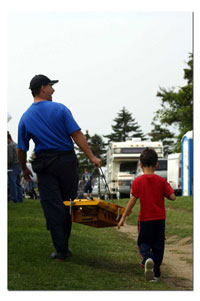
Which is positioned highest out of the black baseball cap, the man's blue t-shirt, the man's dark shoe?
the black baseball cap

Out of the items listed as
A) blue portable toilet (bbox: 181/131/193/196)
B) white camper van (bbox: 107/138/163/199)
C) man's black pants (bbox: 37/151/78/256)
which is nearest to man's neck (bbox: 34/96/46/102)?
man's black pants (bbox: 37/151/78/256)

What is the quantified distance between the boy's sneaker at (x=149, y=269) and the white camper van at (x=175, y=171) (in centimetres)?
1931

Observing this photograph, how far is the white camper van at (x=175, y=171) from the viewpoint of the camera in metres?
24.4

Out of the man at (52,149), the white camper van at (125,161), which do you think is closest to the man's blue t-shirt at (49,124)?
the man at (52,149)

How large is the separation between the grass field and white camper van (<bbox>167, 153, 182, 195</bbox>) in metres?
16.0

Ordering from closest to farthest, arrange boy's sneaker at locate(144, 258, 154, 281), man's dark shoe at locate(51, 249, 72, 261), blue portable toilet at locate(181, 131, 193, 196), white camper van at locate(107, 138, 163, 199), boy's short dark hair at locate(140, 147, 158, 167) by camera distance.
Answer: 1. boy's sneaker at locate(144, 258, 154, 281)
2. boy's short dark hair at locate(140, 147, 158, 167)
3. man's dark shoe at locate(51, 249, 72, 261)
4. blue portable toilet at locate(181, 131, 193, 196)
5. white camper van at locate(107, 138, 163, 199)

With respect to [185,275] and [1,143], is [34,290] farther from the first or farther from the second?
[185,275]

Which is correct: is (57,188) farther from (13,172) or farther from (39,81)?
(13,172)

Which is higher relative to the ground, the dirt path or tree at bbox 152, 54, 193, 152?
tree at bbox 152, 54, 193, 152

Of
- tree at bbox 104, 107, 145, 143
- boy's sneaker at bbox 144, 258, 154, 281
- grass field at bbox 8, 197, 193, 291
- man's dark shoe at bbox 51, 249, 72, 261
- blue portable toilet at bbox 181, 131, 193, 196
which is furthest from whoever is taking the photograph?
tree at bbox 104, 107, 145, 143

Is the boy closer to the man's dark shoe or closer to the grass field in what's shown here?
the grass field

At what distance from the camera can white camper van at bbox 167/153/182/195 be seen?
24.4 m

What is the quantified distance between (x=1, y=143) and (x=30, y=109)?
42 cm

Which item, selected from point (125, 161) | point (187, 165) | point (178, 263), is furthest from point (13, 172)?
point (125, 161)
